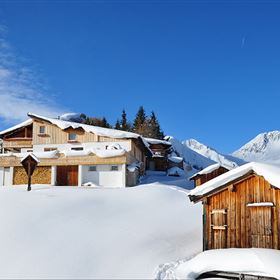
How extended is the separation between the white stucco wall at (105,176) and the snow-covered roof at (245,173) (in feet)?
71.8

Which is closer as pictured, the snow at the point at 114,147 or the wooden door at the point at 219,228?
the wooden door at the point at 219,228

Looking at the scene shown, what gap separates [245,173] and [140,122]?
2642 inches

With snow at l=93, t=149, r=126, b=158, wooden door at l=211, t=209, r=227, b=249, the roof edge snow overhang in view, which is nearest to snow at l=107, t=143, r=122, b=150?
snow at l=93, t=149, r=126, b=158

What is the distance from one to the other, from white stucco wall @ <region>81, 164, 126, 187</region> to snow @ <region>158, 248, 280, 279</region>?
23.2m

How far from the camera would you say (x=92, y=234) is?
1931cm

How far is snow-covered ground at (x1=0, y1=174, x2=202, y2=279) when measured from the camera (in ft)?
49.9

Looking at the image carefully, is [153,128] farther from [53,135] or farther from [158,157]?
[53,135]

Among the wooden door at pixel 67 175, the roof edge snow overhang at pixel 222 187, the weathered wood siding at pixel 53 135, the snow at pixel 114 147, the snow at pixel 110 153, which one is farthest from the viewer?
the weathered wood siding at pixel 53 135

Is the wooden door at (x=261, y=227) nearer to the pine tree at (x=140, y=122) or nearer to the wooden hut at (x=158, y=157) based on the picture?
the wooden hut at (x=158, y=157)

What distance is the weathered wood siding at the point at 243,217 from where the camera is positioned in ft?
48.4

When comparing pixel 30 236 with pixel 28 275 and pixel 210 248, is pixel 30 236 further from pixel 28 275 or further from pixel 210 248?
pixel 210 248

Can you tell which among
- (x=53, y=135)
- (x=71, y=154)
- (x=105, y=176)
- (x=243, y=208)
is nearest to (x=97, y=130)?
(x=71, y=154)

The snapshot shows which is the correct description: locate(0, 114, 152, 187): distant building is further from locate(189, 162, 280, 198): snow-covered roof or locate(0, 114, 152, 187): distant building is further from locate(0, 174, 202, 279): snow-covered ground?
locate(189, 162, 280, 198): snow-covered roof

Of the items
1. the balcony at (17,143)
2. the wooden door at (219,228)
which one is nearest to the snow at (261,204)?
the wooden door at (219,228)
